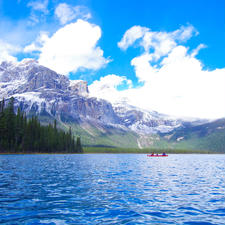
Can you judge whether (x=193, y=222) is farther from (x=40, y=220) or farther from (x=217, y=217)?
(x=40, y=220)

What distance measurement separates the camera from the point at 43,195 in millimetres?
24000

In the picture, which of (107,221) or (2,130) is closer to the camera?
(107,221)

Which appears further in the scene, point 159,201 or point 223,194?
point 223,194

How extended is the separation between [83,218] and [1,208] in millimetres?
7032

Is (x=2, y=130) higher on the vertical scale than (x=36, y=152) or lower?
higher

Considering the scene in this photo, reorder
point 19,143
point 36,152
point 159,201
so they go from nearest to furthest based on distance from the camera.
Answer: point 159,201, point 19,143, point 36,152

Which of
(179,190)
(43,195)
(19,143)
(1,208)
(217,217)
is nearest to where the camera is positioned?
(217,217)

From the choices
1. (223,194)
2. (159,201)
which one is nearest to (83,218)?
(159,201)

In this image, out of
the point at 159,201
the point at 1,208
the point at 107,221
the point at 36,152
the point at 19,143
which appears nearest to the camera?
the point at 107,221

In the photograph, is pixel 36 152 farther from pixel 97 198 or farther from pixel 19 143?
pixel 97 198

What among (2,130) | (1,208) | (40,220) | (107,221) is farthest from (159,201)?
(2,130)

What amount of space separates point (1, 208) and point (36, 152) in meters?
147

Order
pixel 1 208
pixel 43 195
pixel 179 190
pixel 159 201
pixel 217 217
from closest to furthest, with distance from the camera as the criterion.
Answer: pixel 217 217
pixel 1 208
pixel 159 201
pixel 43 195
pixel 179 190

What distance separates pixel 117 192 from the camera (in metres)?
26.5
